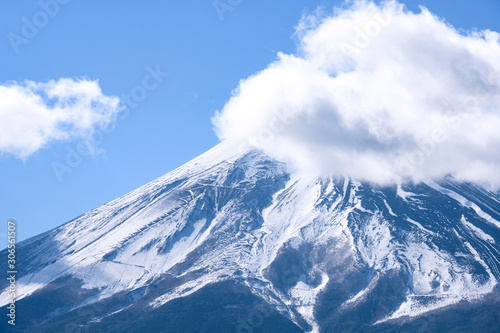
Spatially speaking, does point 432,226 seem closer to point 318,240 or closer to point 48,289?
point 318,240

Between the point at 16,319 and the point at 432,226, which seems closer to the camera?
the point at 16,319

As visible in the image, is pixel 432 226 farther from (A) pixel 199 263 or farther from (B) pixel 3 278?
(B) pixel 3 278

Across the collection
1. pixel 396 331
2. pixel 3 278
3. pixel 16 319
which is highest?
pixel 3 278

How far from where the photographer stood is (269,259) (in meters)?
148

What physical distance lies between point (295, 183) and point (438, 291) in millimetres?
57631

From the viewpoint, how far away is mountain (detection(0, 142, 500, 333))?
128250 millimetres

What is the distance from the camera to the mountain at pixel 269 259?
421 feet

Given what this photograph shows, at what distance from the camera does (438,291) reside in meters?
134

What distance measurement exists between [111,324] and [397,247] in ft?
188

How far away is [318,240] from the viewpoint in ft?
506

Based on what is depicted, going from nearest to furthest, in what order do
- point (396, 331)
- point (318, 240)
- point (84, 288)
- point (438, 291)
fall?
point (396, 331)
point (438, 291)
point (84, 288)
point (318, 240)

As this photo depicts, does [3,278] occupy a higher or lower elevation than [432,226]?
higher

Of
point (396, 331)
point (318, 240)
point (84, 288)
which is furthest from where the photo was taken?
point (318, 240)

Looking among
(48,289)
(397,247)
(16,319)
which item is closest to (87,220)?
(48,289)
